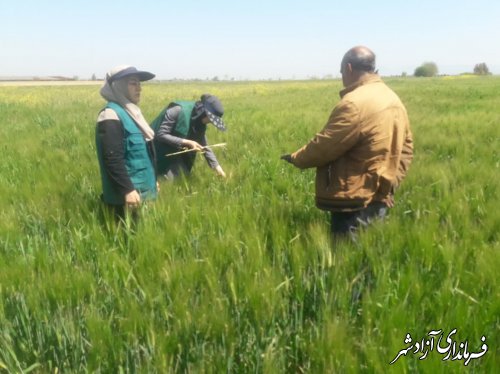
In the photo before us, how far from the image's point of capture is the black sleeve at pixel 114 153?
8.32 ft

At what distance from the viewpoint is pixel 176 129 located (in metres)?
3.57

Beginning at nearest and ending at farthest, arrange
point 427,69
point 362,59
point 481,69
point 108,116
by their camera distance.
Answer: point 362,59 → point 108,116 → point 481,69 → point 427,69

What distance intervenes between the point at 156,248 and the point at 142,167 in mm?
1048

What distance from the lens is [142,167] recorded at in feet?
9.27

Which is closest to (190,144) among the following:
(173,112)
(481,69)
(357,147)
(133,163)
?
(173,112)

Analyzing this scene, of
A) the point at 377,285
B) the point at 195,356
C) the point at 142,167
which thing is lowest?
the point at 195,356

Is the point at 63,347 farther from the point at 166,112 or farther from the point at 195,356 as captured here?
the point at 166,112

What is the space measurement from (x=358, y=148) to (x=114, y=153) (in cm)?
159

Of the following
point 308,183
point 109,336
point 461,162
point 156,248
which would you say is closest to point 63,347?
point 109,336

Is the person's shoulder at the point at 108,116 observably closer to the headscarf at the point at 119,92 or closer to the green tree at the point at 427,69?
the headscarf at the point at 119,92

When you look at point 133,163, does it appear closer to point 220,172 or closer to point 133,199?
point 133,199

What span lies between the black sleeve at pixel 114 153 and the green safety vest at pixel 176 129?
998 mm
